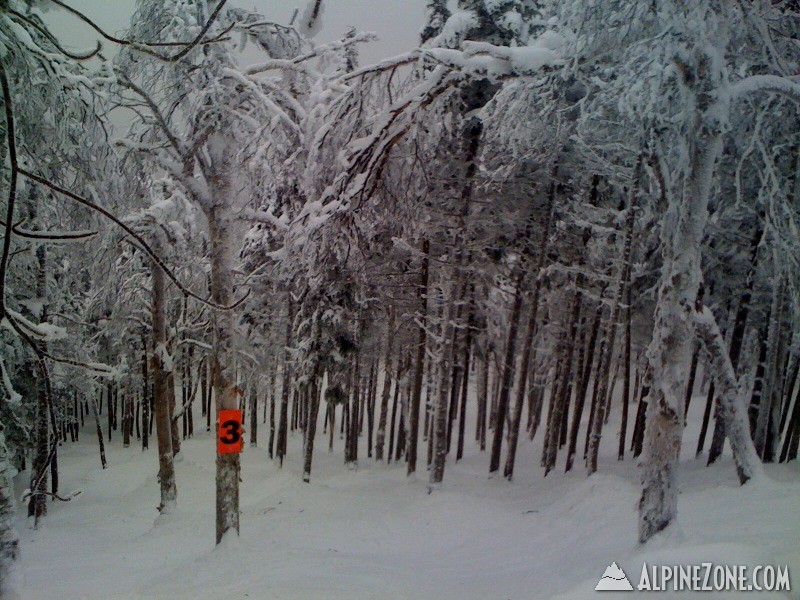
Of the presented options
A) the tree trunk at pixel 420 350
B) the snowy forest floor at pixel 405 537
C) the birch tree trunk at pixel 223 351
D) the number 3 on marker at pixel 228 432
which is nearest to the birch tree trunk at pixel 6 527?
the snowy forest floor at pixel 405 537

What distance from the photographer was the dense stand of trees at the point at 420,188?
465 cm

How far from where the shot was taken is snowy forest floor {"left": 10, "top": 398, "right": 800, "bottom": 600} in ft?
19.9

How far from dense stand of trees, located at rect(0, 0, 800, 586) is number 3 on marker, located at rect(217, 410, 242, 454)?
47 centimetres

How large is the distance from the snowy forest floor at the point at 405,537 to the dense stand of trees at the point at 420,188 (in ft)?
3.26

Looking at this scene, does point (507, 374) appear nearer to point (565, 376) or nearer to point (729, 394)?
point (565, 376)

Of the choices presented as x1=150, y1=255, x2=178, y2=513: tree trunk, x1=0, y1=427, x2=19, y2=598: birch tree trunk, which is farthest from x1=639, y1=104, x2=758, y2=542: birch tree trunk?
x1=150, y1=255, x2=178, y2=513: tree trunk

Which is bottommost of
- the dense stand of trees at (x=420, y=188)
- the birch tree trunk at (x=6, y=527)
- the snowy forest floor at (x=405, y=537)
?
the snowy forest floor at (x=405, y=537)

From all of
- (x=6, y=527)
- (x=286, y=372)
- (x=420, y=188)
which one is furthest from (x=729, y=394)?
(x=286, y=372)

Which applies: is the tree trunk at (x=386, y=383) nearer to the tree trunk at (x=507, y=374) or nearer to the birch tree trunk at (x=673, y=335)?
the tree trunk at (x=507, y=374)

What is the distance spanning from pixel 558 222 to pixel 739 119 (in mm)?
10102

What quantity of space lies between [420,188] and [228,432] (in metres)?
5.36

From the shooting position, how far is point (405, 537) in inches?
428

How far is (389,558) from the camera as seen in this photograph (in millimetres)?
9266

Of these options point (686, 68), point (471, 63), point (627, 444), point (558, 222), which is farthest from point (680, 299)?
point (627, 444)
